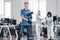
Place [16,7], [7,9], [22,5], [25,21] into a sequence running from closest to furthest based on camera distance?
[25,21] < [22,5] < [16,7] < [7,9]

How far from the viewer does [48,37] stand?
6.63 m

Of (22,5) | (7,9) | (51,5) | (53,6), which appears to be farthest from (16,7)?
(53,6)

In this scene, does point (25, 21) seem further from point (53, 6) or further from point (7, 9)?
point (53, 6)

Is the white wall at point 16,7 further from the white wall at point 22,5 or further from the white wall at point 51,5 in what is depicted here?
the white wall at point 51,5

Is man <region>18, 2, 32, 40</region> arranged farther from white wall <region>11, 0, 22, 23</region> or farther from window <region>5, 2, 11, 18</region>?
window <region>5, 2, 11, 18</region>

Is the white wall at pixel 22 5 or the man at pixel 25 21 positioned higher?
the white wall at pixel 22 5

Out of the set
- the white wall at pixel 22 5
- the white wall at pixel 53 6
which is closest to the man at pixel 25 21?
the white wall at pixel 22 5

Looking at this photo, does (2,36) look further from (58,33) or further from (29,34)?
(58,33)

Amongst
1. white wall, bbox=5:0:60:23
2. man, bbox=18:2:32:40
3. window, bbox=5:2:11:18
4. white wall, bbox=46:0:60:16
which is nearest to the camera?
man, bbox=18:2:32:40

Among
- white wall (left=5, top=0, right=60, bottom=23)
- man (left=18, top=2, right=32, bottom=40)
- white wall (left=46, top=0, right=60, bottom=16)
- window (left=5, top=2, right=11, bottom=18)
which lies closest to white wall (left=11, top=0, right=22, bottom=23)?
white wall (left=5, top=0, right=60, bottom=23)

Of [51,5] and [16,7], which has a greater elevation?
[51,5]

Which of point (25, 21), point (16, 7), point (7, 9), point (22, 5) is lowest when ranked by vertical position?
point (25, 21)

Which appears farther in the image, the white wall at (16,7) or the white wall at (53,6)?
the white wall at (53,6)

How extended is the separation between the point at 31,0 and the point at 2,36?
5.46 m
